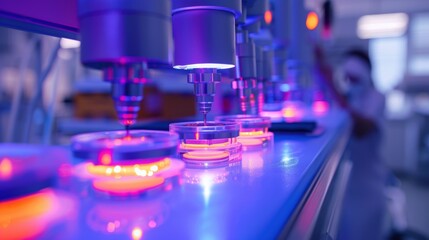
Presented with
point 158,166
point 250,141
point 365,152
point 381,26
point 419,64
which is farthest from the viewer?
point 381,26

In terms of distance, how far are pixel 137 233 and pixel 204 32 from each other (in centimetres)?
20

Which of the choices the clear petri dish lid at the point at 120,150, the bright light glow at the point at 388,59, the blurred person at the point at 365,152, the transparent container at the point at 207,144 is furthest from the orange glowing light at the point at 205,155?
the bright light glow at the point at 388,59

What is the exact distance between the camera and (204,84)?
0.40m

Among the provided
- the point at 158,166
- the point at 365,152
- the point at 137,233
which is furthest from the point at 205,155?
the point at 365,152

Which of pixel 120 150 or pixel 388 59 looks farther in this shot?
pixel 388 59

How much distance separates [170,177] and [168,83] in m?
1.57

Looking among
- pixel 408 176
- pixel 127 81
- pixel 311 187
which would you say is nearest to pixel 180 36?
pixel 127 81

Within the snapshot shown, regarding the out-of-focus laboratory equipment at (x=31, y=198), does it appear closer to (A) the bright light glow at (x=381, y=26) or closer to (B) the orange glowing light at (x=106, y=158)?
(B) the orange glowing light at (x=106, y=158)

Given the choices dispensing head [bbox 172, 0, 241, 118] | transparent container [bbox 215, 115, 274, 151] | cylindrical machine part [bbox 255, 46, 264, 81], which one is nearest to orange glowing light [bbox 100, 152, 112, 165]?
dispensing head [bbox 172, 0, 241, 118]

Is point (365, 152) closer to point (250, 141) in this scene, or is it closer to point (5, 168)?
point (250, 141)

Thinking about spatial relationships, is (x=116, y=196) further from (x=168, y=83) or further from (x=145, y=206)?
(x=168, y=83)

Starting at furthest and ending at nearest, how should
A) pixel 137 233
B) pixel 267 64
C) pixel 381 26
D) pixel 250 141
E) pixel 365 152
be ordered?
pixel 381 26, pixel 365 152, pixel 267 64, pixel 250 141, pixel 137 233

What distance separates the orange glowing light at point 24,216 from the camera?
0.19m

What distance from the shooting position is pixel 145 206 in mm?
243
